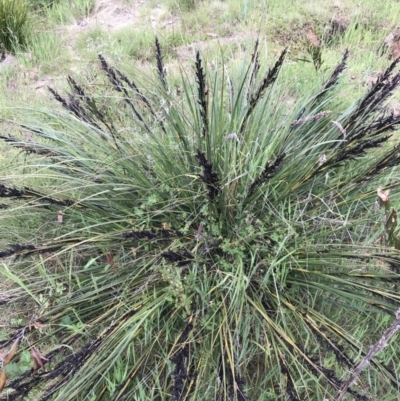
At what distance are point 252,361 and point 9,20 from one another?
3.41m

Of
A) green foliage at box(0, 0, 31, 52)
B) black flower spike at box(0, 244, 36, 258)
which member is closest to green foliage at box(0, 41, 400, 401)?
black flower spike at box(0, 244, 36, 258)

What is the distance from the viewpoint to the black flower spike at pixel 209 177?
139 cm

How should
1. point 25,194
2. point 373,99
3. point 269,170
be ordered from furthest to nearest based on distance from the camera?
point 373,99
point 25,194
point 269,170

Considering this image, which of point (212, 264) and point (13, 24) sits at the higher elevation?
point (13, 24)

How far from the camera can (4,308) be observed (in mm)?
1804

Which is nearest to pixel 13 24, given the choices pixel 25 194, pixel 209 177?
pixel 25 194

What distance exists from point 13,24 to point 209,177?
2.98 metres

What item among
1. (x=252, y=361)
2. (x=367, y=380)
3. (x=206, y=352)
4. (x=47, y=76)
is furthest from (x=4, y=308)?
(x=47, y=76)

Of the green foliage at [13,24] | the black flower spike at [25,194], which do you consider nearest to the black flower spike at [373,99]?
the black flower spike at [25,194]

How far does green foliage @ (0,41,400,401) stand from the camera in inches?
58.7

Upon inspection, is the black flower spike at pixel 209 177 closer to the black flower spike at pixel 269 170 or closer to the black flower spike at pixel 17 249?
the black flower spike at pixel 269 170

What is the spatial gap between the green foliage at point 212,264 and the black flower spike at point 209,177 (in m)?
0.01

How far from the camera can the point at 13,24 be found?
3539 mm

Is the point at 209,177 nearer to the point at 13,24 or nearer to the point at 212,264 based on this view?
the point at 212,264
